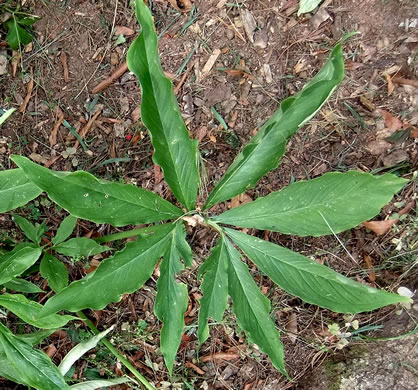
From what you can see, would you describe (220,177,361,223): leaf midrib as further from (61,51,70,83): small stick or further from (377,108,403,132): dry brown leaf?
(61,51,70,83): small stick

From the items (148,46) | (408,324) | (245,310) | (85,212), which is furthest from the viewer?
(408,324)

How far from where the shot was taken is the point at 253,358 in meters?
2.15

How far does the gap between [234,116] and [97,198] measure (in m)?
0.96

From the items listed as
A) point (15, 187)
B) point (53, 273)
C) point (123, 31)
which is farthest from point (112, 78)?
point (53, 273)

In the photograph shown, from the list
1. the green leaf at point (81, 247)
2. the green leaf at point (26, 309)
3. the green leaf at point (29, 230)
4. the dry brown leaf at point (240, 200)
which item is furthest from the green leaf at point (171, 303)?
the dry brown leaf at point (240, 200)

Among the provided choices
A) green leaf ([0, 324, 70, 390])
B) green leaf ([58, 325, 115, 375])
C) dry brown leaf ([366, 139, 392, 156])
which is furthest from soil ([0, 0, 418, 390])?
green leaf ([0, 324, 70, 390])

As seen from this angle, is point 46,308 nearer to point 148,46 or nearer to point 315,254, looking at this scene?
point 148,46

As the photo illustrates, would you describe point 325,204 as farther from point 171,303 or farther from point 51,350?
point 51,350

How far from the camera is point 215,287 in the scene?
4.75 ft

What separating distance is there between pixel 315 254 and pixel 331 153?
0.45m

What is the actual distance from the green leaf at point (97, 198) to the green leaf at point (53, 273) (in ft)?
1.68

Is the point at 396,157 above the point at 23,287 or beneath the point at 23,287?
beneath

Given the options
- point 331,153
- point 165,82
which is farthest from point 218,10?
point 165,82

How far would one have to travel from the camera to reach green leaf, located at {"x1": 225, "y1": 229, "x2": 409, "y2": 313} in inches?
52.0
